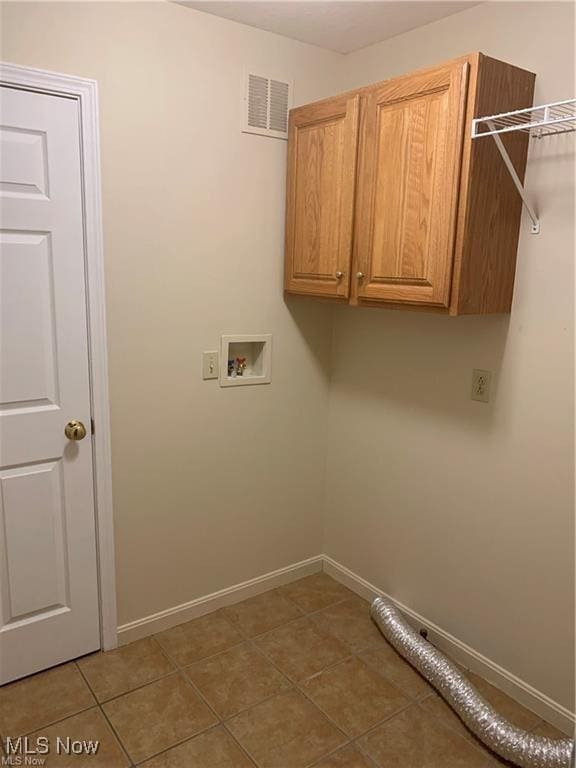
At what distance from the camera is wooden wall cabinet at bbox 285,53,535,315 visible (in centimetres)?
178

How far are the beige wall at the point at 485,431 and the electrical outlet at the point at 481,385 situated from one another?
0.09 ft

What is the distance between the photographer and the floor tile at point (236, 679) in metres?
2.07

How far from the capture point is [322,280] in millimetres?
2338

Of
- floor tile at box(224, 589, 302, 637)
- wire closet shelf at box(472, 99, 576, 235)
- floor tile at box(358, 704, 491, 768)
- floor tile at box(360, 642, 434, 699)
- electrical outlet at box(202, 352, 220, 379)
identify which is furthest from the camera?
floor tile at box(224, 589, 302, 637)

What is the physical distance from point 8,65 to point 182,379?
122 cm

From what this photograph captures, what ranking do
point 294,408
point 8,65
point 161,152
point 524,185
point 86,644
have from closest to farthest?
point 8,65, point 524,185, point 161,152, point 86,644, point 294,408

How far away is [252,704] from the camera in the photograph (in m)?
2.06

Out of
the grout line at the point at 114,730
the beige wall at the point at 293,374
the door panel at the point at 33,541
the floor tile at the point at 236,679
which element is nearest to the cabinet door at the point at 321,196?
the beige wall at the point at 293,374

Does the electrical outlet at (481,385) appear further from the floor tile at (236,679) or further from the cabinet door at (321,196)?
the floor tile at (236,679)

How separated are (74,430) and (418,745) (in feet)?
5.34

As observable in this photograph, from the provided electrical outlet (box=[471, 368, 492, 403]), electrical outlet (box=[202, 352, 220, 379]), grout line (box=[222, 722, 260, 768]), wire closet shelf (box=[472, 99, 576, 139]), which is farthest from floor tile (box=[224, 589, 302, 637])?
wire closet shelf (box=[472, 99, 576, 139])

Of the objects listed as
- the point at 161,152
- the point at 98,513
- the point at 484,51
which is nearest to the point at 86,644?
the point at 98,513

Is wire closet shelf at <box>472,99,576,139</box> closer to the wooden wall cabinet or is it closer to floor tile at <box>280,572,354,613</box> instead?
the wooden wall cabinet

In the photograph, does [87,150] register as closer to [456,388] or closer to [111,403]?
[111,403]
